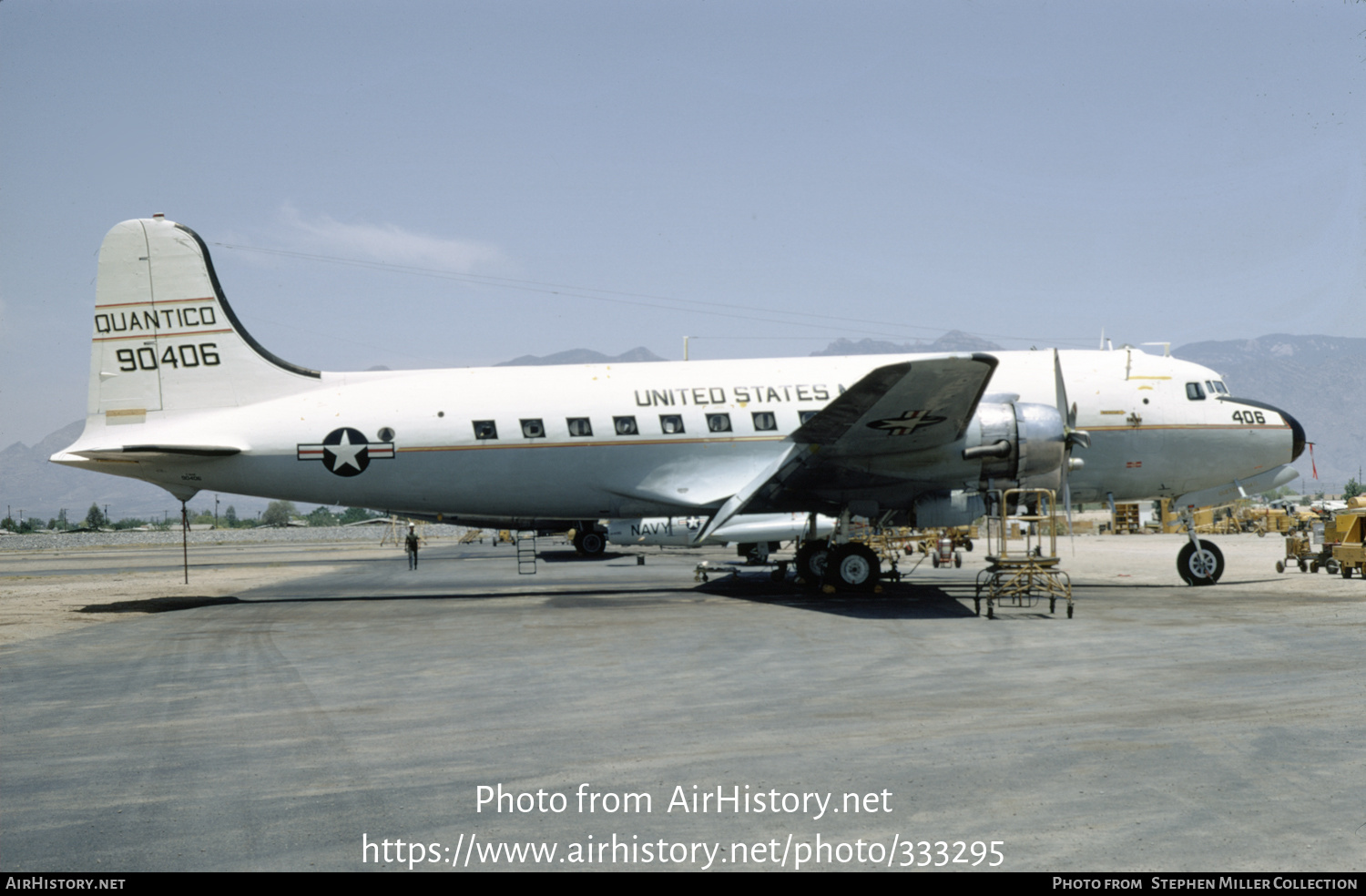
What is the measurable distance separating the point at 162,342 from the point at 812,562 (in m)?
16.2

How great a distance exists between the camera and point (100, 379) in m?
21.2

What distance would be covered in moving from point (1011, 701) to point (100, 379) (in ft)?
69.3

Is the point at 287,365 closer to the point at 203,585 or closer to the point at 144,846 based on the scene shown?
the point at 203,585

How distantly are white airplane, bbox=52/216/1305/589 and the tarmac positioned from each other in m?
4.83

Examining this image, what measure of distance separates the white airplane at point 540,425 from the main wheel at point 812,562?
0.33m

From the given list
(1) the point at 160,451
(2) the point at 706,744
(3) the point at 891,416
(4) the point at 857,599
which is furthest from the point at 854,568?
(1) the point at 160,451

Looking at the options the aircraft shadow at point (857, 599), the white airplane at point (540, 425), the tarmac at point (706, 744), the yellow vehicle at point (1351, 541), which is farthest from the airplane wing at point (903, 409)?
the yellow vehicle at point (1351, 541)

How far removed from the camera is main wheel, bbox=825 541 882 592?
20172mm

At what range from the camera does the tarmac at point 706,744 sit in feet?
17.5

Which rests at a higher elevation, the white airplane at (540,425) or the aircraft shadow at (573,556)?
the white airplane at (540,425)

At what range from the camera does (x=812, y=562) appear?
72.8 feet

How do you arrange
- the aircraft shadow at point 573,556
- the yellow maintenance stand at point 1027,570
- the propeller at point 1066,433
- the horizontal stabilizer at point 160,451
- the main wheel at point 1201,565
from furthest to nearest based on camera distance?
the aircraft shadow at point 573,556 → the main wheel at point 1201,565 → the horizontal stabilizer at point 160,451 → the propeller at point 1066,433 → the yellow maintenance stand at point 1027,570

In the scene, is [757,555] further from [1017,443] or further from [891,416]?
[891,416]

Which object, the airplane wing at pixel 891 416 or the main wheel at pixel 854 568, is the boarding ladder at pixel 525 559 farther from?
the airplane wing at pixel 891 416
